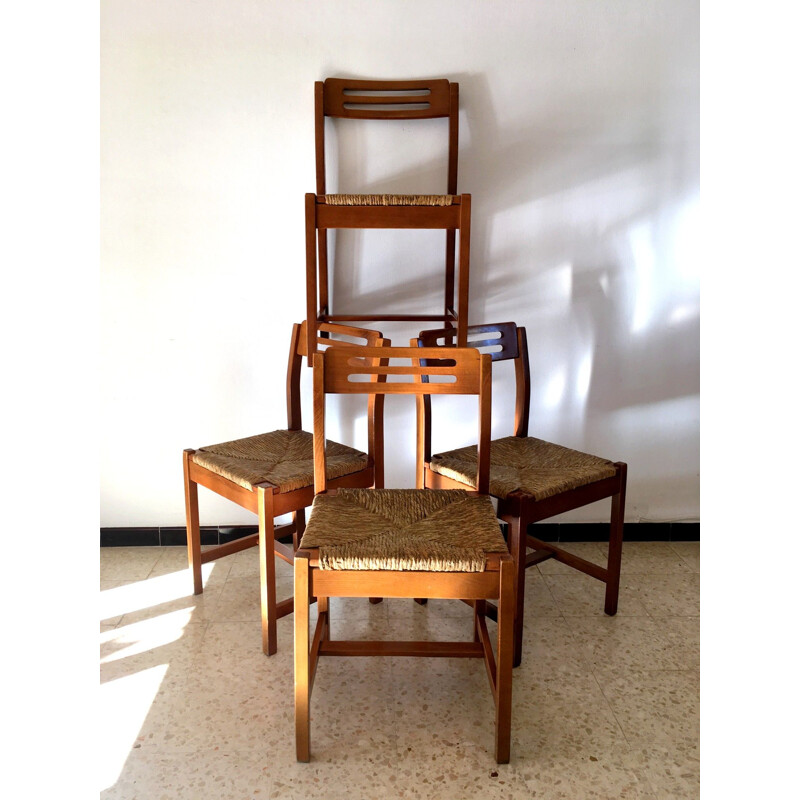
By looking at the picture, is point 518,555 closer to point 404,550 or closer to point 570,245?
point 404,550

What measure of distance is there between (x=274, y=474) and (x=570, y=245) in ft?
4.22

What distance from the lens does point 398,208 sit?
189cm

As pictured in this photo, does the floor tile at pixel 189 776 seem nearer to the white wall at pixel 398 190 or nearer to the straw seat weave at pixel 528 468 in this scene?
the straw seat weave at pixel 528 468

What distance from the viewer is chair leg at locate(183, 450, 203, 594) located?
2131 mm

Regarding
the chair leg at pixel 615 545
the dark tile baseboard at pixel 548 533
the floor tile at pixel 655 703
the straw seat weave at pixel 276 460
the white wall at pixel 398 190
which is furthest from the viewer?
the dark tile baseboard at pixel 548 533

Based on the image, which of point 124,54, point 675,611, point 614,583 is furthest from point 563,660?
point 124,54

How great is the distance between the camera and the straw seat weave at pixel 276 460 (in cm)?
192

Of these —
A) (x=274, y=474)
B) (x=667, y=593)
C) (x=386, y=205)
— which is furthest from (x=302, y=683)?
(x=667, y=593)

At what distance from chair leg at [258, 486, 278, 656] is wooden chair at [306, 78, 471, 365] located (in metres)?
0.48

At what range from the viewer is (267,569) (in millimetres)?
1874

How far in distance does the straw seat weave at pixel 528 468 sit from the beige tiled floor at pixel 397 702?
0.45 metres

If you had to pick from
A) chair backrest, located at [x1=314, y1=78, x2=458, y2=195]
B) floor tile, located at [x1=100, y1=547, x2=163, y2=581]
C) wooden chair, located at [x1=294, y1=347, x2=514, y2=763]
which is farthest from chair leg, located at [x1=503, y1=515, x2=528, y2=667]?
floor tile, located at [x1=100, y1=547, x2=163, y2=581]

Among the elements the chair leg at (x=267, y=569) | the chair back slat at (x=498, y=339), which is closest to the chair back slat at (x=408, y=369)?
the chair leg at (x=267, y=569)
